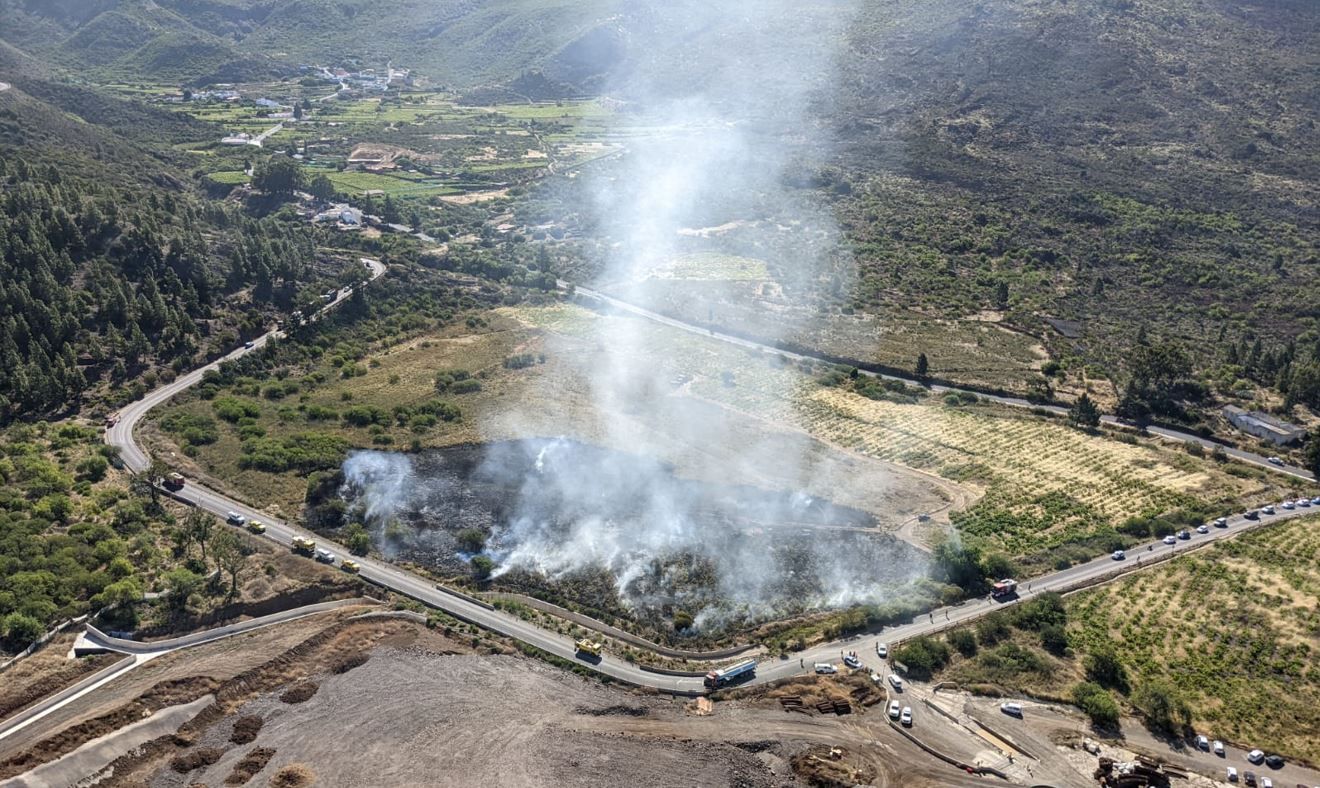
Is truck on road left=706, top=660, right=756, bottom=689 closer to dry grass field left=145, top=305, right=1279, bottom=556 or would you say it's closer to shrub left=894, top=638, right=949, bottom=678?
shrub left=894, top=638, right=949, bottom=678

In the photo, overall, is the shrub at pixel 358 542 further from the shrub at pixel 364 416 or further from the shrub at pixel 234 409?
the shrub at pixel 234 409

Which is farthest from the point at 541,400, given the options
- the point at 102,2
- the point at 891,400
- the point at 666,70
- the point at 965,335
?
the point at 102,2

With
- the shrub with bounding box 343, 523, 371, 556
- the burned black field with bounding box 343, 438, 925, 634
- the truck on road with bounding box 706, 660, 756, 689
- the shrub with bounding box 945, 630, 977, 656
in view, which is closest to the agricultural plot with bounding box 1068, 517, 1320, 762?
the shrub with bounding box 945, 630, 977, 656

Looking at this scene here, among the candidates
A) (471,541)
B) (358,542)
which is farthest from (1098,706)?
(358,542)

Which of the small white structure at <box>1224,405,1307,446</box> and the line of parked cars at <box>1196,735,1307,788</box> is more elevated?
the small white structure at <box>1224,405,1307,446</box>

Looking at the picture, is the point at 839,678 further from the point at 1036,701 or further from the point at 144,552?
the point at 144,552

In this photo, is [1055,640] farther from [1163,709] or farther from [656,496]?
[656,496]

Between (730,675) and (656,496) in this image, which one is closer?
(730,675)
